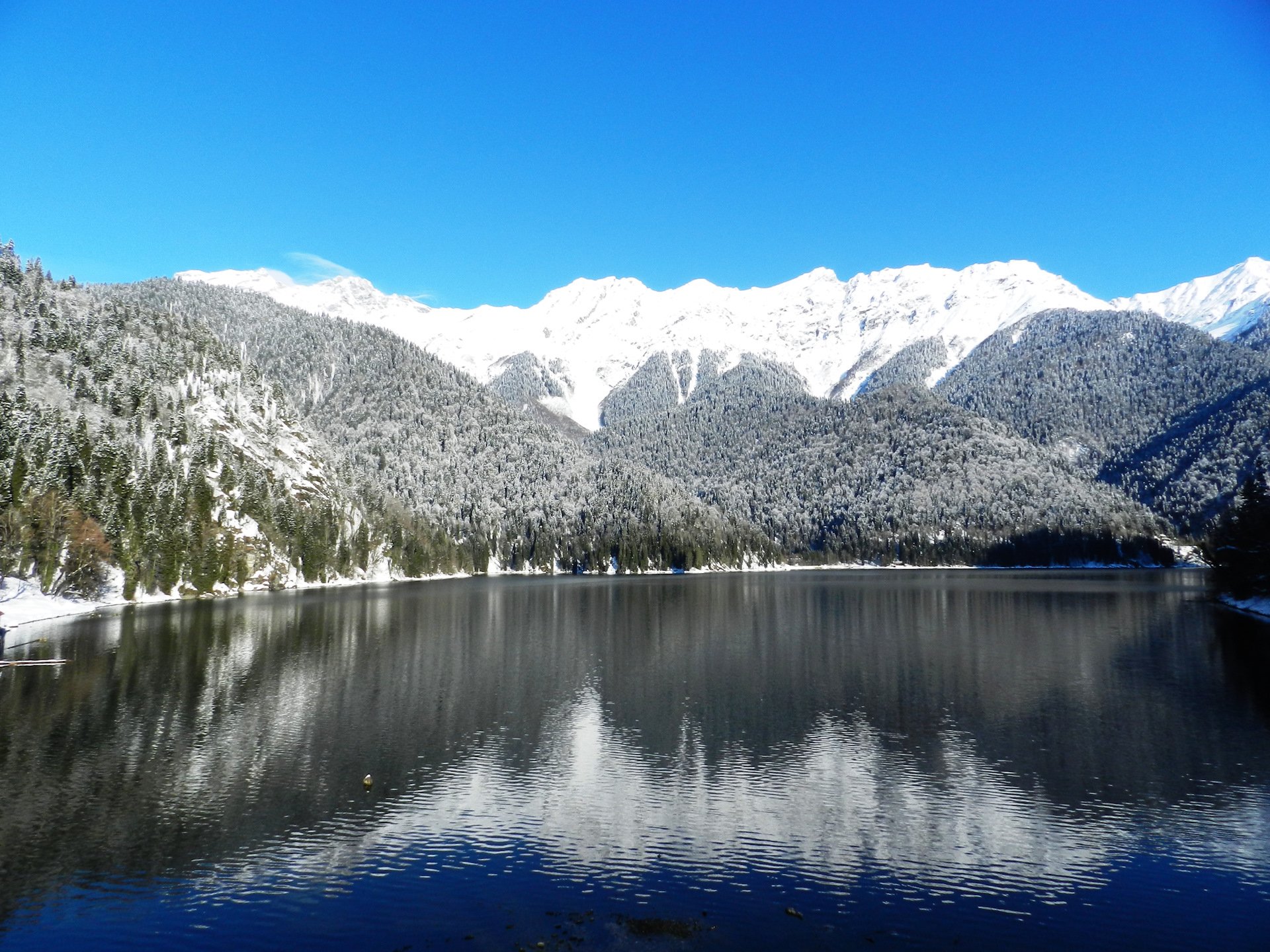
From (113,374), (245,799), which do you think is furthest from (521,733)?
(113,374)

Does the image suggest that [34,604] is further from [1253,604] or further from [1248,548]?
[1253,604]

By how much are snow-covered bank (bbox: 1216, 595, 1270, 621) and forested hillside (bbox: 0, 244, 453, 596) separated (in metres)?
147

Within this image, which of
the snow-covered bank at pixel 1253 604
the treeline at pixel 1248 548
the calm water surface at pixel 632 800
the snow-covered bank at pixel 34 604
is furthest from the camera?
the snow-covered bank at pixel 1253 604

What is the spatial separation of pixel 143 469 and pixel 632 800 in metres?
123

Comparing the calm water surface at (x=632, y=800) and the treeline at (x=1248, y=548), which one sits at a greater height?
the treeline at (x=1248, y=548)

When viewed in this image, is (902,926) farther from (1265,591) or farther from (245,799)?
(1265,591)

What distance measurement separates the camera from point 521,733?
40188 millimetres

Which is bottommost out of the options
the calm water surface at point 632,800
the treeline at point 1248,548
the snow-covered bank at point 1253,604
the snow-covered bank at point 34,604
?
the calm water surface at point 632,800

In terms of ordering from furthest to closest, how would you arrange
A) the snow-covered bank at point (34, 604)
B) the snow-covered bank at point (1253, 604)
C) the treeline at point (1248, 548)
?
1. the snow-covered bank at point (1253, 604)
2. the treeline at point (1248, 548)
3. the snow-covered bank at point (34, 604)

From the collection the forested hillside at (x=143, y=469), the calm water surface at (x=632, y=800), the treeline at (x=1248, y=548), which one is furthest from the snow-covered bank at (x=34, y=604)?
the treeline at (x=1248, y=548)

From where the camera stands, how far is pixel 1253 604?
101 meters

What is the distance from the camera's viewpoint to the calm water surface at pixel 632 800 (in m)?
21.1

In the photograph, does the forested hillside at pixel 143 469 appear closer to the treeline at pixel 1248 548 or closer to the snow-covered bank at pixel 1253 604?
the treeline at pixel 1248 548

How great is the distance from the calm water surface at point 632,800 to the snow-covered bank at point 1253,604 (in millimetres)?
40471
